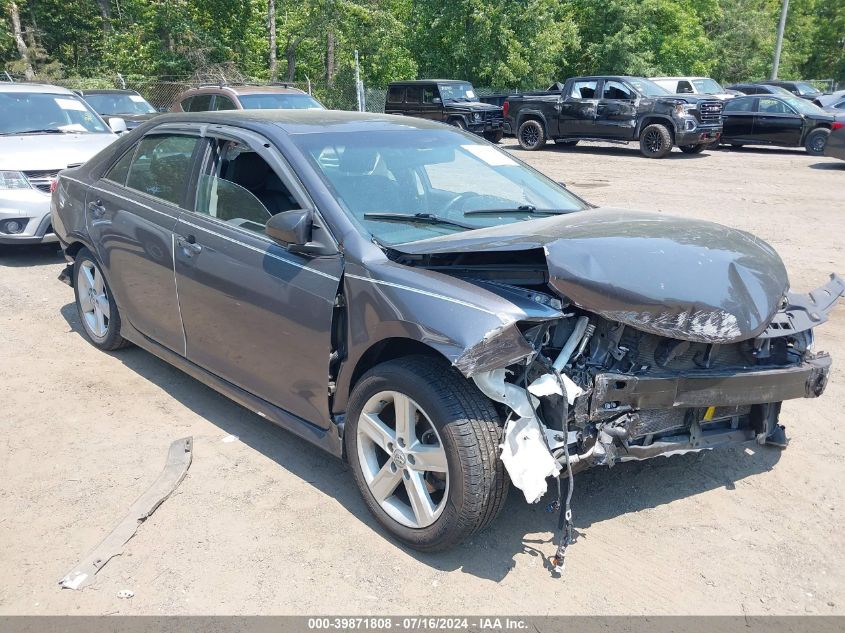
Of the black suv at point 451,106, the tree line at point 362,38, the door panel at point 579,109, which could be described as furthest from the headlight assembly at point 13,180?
the tree line at point 362,38

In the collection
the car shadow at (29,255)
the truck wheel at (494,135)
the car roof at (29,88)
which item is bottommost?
the car shadow at (29,255)

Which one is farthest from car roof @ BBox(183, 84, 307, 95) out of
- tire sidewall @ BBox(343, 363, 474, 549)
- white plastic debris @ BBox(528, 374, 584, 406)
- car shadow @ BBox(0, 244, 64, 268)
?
white plastic debris @ BBox(528, 374, 584, 406)

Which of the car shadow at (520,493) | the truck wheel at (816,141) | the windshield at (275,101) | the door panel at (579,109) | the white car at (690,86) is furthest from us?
the white car at (690,86)

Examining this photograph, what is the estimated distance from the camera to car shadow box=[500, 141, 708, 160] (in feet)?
65.5

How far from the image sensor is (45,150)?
8.66m

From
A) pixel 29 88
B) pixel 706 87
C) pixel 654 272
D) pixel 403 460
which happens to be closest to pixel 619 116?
pixel 706 87

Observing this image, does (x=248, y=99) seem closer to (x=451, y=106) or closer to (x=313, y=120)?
(x=313, y=120)

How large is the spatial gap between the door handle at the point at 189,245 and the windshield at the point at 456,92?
18718mm

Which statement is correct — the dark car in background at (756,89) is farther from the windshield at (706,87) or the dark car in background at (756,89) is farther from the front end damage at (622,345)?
the front end damage at (622,345)

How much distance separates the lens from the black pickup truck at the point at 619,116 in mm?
18812

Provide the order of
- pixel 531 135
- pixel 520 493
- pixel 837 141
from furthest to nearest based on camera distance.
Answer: pixel 531 135, pixel 837 141, pixel 520 493

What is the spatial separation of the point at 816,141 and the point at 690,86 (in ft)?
12.8

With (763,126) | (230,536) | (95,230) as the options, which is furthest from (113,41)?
(230,536)

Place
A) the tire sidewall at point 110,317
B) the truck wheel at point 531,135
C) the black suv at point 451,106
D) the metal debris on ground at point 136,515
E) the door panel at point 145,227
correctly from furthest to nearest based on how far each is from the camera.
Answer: the black suv at point 451,106 → the truck wheel at point 531,135 → the tire sidewall at point 110,317 → the door panel at point 145,227 → the metal debris on ground at point 136,515
